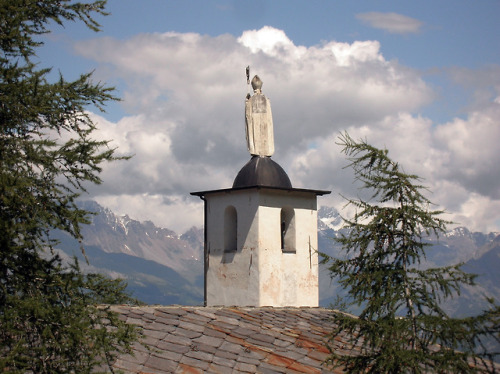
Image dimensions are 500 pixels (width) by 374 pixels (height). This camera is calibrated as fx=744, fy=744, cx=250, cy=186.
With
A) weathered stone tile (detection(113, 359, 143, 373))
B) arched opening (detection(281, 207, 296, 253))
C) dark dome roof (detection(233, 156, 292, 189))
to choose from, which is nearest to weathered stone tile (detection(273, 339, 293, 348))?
weathered stone tile (detection(113, 359, 143, 373))

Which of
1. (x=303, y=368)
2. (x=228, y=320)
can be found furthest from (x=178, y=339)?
(x=303, y=368)

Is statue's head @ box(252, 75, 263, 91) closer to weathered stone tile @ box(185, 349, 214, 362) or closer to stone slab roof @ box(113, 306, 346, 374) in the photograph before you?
stone slab roof @ box(113, 306, 346, 374)

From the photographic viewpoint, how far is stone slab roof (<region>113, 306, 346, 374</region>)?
42.7 feet

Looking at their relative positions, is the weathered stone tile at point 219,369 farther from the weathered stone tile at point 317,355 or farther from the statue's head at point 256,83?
the statue's head at point 256,83

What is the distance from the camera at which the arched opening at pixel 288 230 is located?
1844 centimetres

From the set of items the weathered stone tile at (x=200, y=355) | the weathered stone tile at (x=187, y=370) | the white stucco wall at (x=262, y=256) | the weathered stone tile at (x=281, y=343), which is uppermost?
the white stucco wall at (x=262, y=256)

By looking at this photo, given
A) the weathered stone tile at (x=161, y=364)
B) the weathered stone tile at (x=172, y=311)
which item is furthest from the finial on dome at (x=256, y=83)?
the weathered stone tile at (x=161, y=364)

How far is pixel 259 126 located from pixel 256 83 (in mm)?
1190

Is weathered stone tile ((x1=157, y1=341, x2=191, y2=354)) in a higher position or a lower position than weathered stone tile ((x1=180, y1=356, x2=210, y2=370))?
higher

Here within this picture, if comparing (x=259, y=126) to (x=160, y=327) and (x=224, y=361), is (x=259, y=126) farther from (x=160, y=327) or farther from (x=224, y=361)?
(x=224, y=361)

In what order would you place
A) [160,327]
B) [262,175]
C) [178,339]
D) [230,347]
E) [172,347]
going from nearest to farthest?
[172,347], [178,339], [230,347], [160,327], [262,175]

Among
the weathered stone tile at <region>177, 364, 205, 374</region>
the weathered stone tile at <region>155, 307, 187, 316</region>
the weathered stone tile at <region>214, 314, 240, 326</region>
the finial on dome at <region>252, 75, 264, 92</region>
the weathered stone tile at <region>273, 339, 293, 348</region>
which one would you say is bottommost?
the weathered stone tile at <region>177, 364, 205, 374</region>

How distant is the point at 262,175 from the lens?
18.2 metres

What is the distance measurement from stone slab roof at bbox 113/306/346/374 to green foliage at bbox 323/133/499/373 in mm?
1354
